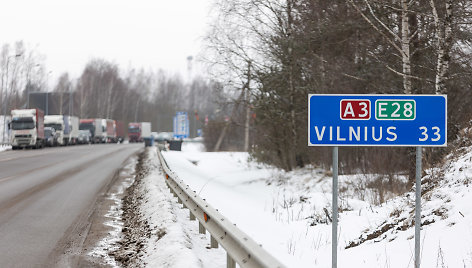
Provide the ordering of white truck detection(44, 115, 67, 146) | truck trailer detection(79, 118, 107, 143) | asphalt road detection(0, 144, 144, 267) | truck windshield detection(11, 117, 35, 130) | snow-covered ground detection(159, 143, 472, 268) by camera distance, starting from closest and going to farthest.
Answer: snow-covered ground detection(159, 143, 472, 268) < asphalt road detection(0, 144, 144, 267) < truck windshield detection(11, 117, 35, 130) < white truck detection(44, 115, 67, 146) < truck trailer detection(79, 118, 107, 143)

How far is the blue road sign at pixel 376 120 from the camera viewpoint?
5961mm

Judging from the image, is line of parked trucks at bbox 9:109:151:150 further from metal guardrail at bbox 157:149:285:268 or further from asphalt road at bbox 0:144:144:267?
metal guardrail at bbox 157:149:285:268

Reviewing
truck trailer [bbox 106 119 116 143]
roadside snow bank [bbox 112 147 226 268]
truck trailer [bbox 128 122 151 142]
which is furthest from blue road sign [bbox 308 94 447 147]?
→ truck trailer [bbox 128 122 151 142]

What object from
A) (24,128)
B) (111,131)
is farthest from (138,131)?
(24,128)

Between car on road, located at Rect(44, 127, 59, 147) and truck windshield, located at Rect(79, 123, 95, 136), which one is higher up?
truck windshield, located at Rect(79, 123, 95, 136)

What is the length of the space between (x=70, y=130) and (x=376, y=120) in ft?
193

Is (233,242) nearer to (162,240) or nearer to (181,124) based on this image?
(162,240)

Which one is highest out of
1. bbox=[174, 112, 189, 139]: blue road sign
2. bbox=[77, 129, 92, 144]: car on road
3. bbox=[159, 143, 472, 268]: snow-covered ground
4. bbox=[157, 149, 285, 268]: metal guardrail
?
bbox=[174, 112, 189, 139]: blue road sign

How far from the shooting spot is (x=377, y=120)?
237 inches

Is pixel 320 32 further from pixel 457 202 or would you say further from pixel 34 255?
pixel 34 255

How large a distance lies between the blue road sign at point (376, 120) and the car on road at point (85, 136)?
209 ft

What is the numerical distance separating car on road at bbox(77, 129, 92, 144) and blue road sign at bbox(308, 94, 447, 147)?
63745 mm

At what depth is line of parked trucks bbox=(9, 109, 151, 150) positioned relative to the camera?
45.4 metres

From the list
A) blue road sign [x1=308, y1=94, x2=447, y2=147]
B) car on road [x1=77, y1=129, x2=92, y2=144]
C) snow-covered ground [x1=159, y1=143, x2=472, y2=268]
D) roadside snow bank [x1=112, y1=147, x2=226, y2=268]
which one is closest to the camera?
blue road sign [x1=308, y1=94, x2=447, y2=147]
